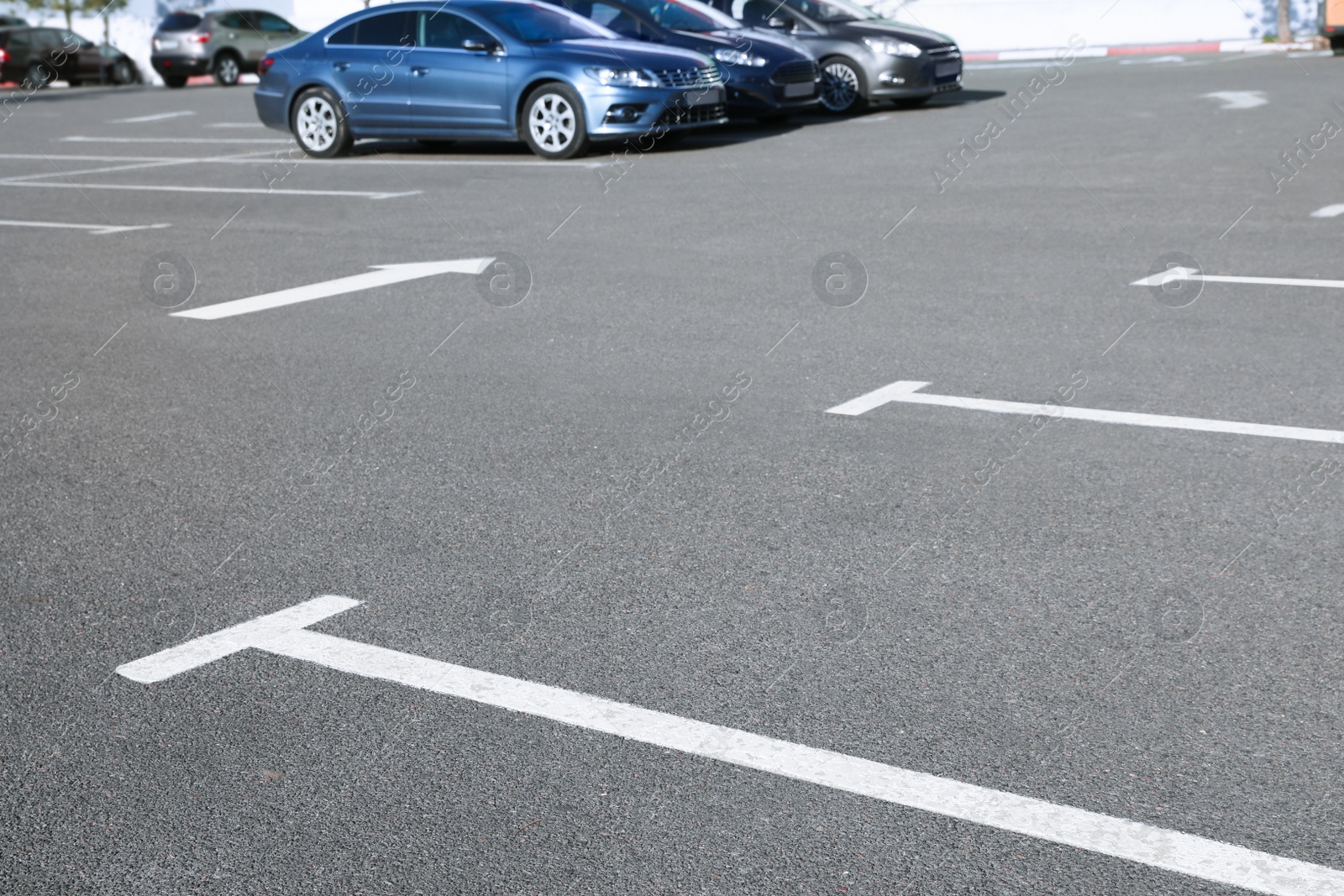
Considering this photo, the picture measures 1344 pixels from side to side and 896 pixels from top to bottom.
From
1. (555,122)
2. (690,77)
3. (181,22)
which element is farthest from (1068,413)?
(181,22)

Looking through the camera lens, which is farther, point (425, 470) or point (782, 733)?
point (425, 470)

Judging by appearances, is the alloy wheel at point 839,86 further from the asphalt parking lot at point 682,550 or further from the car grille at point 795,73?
the asphalt parking lot at point 682,550

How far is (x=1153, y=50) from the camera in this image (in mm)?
31781

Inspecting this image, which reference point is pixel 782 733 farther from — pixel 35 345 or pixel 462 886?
pixel 35 345

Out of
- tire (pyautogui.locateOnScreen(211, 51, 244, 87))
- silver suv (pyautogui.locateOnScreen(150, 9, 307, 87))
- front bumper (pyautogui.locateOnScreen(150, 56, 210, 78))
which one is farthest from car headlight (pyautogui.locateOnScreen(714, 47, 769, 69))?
front bumper (pyautogui.locateOnScreen(150, 56, 210, 78))

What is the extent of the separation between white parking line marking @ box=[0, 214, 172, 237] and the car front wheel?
24.2m

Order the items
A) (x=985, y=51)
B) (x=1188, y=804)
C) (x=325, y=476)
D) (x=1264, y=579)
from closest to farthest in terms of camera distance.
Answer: (x=1188, y=804)
(x=1264, y=579)
(x=325, y=476)
(x=985, y=51)

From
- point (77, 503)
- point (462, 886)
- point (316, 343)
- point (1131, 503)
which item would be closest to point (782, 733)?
point (462, 886)

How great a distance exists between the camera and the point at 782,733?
131 inches

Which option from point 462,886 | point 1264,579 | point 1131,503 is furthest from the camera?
point 1131,503

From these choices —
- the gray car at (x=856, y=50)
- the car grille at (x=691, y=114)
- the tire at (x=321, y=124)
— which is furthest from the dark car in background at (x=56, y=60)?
the car grille at (x=691, y=114)

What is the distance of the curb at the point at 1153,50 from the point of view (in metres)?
30.0

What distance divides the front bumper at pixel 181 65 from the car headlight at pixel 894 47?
2116 cm

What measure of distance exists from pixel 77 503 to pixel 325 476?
84 cm
